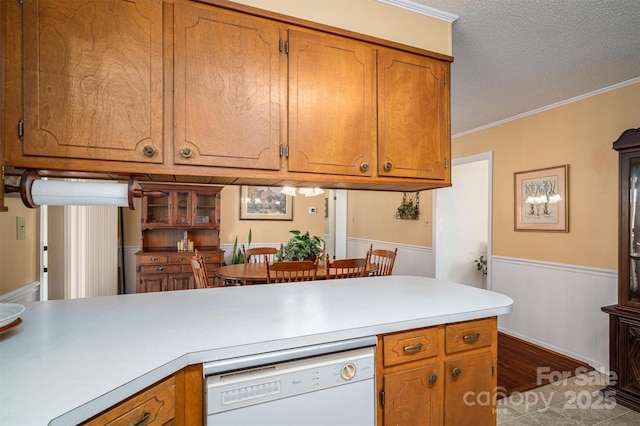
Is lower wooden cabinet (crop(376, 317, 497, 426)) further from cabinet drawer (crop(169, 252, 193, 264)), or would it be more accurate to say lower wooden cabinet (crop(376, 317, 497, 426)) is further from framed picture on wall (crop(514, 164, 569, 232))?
cabinet drawer (crop(169, 252, 193, 264))

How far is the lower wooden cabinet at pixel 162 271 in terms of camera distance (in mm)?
4188

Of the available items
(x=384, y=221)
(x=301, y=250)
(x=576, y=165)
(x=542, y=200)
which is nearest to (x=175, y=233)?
(x=301, y=250)

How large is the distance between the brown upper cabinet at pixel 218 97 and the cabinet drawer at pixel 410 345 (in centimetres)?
77

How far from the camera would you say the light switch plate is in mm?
1654

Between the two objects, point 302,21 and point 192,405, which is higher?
point 302,21

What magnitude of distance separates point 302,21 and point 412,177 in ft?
3.18

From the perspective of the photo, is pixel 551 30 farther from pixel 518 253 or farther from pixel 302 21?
pixel 518 253

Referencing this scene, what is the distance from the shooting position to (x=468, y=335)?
148cm

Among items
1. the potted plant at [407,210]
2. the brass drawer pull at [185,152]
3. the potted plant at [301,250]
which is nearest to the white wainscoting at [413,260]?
the potted plant at [407,210]

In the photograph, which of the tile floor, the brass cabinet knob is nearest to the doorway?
the tile floor

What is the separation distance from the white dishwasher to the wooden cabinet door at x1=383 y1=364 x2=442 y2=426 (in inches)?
3.6

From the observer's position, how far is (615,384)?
2.38 metres

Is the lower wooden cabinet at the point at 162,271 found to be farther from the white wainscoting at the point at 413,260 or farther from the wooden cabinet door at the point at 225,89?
the wooden cabinet door at the point at 225,89

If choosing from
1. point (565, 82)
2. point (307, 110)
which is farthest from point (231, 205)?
point (565, 82)
